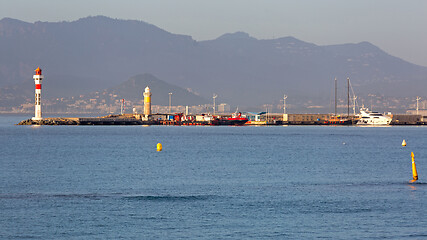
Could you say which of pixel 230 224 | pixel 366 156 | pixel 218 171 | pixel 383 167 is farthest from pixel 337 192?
pixel 366 156

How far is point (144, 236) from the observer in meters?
34.9

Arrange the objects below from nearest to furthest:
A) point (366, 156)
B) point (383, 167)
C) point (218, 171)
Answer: point (218, 171) < point (383, 167) < point (366, 156)

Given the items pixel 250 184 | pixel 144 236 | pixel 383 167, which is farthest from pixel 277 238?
pixel 383 167

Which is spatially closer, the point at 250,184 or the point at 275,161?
the point at 250,184

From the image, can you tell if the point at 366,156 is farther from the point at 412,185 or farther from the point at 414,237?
the point at 414,237

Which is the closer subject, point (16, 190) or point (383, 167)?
point (16, 190)

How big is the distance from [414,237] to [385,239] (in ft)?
4.93

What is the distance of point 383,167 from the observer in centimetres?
7419

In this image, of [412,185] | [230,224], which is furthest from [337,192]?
[230,224]

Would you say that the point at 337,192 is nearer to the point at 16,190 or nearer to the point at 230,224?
the point at 230,224

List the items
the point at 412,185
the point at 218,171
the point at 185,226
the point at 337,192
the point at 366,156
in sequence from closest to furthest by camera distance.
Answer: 1. the point at 185,226
2. the point at 337,192
3. the point at 412,185
4. the point at 218,171
5. the point at 366,156

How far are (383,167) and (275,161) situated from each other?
44.2 feet

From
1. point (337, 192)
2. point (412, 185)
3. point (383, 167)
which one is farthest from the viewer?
point (383, 167)

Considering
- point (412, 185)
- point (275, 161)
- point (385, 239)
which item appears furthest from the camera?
point (275, 161)
